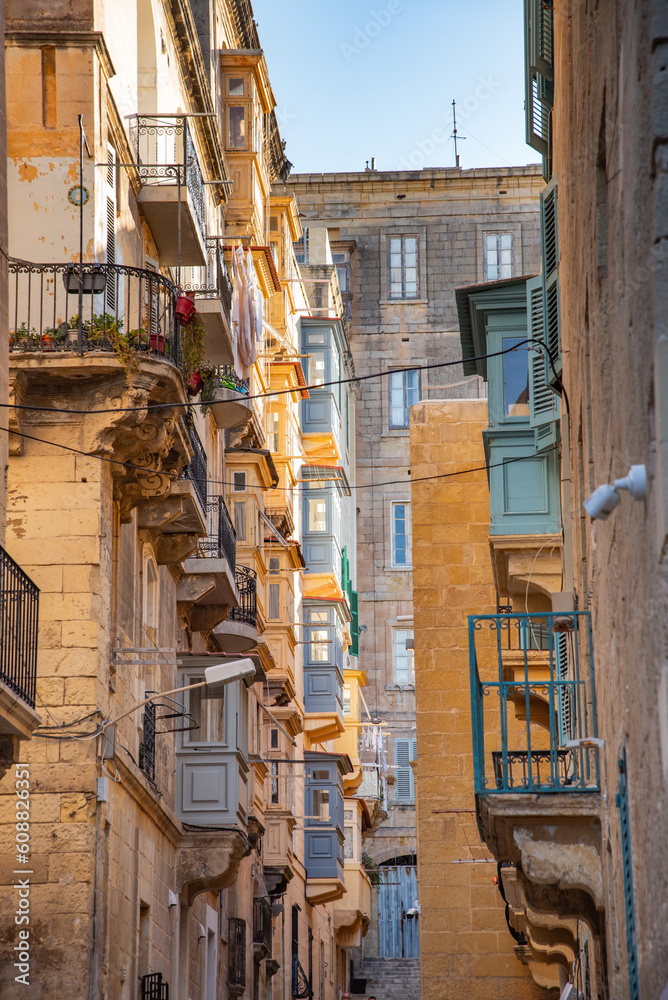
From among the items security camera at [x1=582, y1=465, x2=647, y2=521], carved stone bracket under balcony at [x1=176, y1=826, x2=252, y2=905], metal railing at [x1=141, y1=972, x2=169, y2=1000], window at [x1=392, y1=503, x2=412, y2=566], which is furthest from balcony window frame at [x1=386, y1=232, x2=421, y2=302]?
security camera at [x1=582, y1=465, x2=647, y2=521]

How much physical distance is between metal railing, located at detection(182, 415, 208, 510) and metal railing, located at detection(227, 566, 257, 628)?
541cm

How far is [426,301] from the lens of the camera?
54.2 metres

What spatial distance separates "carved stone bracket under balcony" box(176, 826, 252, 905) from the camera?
20719 mm

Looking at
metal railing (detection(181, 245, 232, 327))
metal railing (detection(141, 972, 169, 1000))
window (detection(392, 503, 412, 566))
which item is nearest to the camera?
metal railing (detection(141, 972, 169, 1000))

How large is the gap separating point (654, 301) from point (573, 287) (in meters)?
6.44

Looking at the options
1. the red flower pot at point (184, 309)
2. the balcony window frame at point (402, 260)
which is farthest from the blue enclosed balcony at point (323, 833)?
the red flower pot at point (184, 309)

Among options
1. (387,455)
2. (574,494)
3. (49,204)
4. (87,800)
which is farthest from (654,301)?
(387,455)

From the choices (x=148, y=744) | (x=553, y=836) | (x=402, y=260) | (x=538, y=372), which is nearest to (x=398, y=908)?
(x=402, y=260)

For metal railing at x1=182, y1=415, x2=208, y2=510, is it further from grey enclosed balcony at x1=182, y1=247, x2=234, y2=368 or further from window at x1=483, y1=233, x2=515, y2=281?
Result: window at x1=483, y1=233, x2=515, y2=281

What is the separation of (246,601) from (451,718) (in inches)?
180

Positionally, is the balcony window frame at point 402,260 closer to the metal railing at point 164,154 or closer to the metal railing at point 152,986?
the metal railing at point 164,154

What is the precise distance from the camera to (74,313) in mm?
15789

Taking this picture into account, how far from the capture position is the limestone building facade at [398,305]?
53156mm

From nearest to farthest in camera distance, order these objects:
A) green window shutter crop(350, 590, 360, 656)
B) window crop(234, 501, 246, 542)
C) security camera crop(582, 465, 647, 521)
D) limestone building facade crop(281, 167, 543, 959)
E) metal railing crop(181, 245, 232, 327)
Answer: security camera crop(582, 465, 647, 521), metal railing crop(181, 245, 232, 327), window crop(234, 501, 246, 542), green window shutter crop(350, 590, 360, 656), limestone building facade crop(281, 167, 543, 959)
